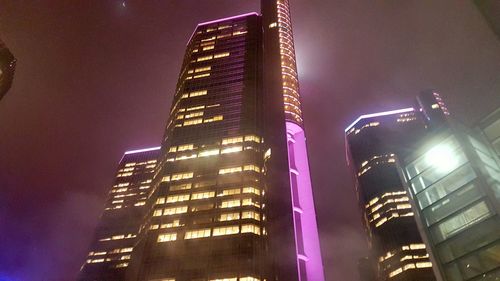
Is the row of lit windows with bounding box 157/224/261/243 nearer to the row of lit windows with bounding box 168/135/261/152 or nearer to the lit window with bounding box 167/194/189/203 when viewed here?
the lit window with bounding box 167/194/189/203

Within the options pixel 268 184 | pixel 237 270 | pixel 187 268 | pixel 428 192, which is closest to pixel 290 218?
pixel 268 184

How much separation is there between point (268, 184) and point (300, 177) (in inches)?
669

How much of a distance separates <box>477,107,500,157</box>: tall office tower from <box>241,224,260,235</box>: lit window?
212 feet

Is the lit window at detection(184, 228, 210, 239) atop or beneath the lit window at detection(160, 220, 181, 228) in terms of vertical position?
beneath

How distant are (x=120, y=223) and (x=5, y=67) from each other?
3759 inches

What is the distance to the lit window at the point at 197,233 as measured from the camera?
8925 centimetres

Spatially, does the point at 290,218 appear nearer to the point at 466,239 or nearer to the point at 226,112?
A: the point at 226,112

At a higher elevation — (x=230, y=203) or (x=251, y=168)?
(x=251, y=168)

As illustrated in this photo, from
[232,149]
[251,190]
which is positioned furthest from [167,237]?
[232,149]

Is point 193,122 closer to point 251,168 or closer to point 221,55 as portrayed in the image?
point 251,168

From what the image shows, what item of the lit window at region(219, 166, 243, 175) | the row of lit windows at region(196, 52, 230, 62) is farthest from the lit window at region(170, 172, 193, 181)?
the row of lit windows at region(196, 52, 230, 62)

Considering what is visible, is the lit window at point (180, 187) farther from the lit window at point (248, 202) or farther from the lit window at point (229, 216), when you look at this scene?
the lit window at point (248, 202)

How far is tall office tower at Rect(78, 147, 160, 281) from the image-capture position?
151 metres

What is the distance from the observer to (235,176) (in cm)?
10012
